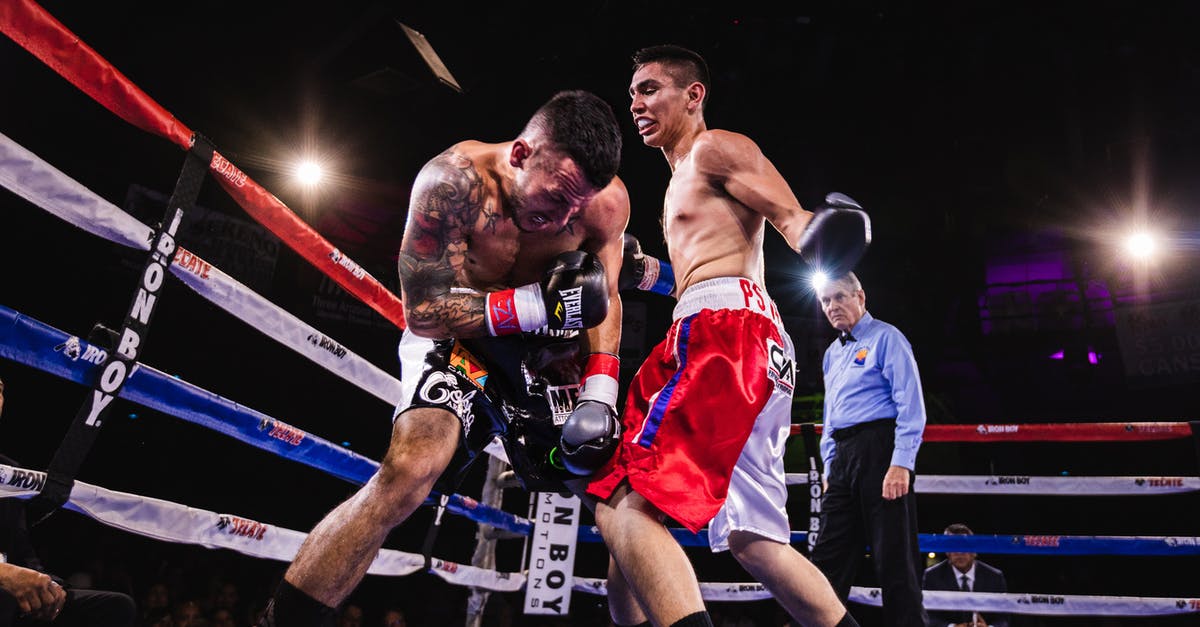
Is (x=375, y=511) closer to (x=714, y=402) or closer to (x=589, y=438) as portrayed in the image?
(x=589, y=438)

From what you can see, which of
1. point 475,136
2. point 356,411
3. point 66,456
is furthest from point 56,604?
point 356,411

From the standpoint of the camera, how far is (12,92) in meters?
6.76

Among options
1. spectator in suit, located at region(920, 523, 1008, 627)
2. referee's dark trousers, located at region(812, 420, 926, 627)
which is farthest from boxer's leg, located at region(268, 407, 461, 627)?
spectator in suit, located at region(920, 523, 1008, 627)

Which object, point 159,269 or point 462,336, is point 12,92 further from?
point 462,336

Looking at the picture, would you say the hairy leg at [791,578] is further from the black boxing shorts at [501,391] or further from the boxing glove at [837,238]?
the boxing glove at [837,238]

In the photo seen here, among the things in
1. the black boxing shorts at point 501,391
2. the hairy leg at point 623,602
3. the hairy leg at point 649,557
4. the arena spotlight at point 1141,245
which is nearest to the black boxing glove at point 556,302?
the black boxing shorts at point 501,391

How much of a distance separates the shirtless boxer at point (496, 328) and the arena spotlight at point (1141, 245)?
11477 millimetres

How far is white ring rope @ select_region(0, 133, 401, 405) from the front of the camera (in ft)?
4.54

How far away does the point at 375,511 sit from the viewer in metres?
1.47

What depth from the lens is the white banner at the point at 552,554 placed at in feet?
10.7

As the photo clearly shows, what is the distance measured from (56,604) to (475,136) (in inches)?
313

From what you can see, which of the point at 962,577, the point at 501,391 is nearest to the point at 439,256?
the point at 501,391

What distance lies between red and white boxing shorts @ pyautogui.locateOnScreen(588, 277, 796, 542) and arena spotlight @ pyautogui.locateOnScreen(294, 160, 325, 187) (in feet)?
28.1

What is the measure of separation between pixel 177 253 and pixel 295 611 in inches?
33.6
